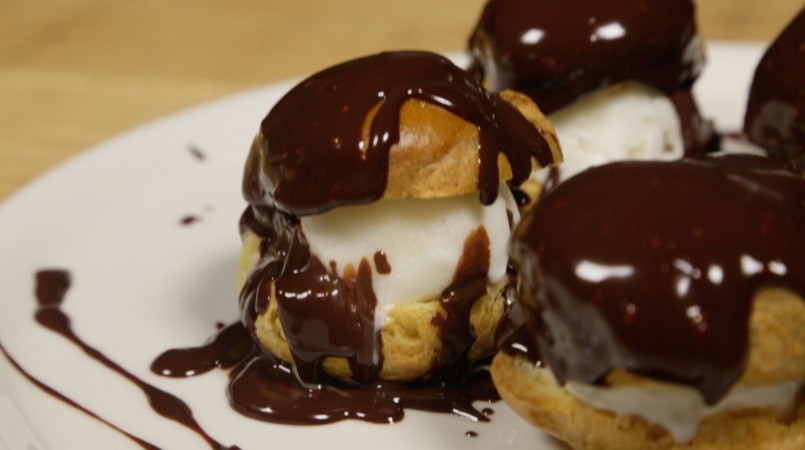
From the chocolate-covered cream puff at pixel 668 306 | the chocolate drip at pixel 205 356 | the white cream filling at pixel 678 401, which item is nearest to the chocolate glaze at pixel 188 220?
the chocolate drip at pixel 205 356

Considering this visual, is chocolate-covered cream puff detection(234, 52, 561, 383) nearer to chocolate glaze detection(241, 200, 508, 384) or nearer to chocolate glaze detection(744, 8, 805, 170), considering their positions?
chocolate glaze detection(241, 200, 508, 384)

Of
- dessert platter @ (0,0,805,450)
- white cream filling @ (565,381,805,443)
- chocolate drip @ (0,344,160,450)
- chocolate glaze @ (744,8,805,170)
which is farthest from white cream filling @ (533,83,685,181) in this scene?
chocolate drip @ (0,344,160,450)

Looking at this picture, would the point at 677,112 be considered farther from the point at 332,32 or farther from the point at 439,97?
the point at 332,32

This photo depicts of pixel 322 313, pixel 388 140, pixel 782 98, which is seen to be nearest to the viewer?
pixel 388 140

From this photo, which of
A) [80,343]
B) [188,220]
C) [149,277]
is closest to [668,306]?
[80,343]

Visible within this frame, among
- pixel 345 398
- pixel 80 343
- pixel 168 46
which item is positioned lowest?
pixel 345 398

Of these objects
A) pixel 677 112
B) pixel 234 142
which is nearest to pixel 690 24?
pixel 677 112

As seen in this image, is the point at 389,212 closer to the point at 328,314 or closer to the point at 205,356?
the point at 328,314
